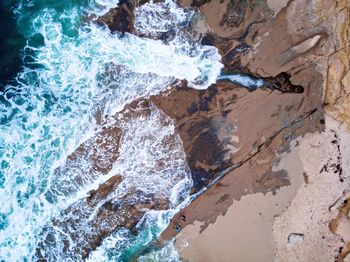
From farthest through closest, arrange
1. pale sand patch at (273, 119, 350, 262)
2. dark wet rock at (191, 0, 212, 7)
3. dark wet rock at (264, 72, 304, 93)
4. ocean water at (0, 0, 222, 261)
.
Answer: ocean water at (0, 0, 222, 261) < dark wet rock at (191, 0, 212, 7) < dark wet rock at (264, 72, 304, 93) < pale sand patch at (273, 119, 350, 262)

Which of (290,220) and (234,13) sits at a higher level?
(234,13)

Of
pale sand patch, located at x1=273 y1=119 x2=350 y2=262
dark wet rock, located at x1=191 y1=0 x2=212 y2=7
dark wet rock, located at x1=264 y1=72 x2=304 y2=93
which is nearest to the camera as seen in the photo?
pale sand patch, located at x1=273 y1=119 x2=350 y2=262

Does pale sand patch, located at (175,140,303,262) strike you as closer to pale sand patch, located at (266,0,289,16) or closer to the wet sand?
the wet sand

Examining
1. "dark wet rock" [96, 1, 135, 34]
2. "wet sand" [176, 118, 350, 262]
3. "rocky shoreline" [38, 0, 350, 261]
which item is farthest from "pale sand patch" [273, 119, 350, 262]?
"dark wet rock" [96, 1, 135, 34]

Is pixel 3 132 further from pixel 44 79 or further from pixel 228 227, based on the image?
pixel 228 227

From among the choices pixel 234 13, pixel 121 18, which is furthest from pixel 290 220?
pixel 121 18

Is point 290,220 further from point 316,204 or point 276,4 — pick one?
point 276,4

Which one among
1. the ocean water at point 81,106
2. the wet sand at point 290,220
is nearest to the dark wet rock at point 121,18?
the ocean water at point 81,106
